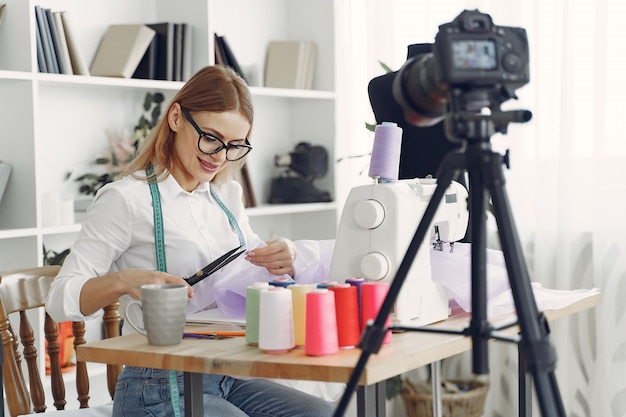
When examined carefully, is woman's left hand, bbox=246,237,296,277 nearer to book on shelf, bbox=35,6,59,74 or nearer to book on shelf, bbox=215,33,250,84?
book on shelf, bbox=35,6,59,74

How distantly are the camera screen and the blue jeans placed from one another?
36.6 inches

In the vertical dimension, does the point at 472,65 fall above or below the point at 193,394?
above

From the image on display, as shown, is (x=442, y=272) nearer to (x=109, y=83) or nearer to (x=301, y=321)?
(x=301, y=321)

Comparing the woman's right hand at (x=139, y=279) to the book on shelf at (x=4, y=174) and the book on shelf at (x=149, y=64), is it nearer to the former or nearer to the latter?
the book on shelf at (x=4, y=174)

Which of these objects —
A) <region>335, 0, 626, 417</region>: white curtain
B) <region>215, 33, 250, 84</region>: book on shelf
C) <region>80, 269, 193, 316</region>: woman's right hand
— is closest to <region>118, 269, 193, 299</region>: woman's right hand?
<region>80, 269, 193, 316</region>: woman's right hand

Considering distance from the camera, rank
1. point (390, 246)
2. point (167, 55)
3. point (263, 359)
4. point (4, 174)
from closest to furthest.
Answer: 1. point (263, 359)
2. point (390, 246)
3. point (4, 174)
4. point (167, 55)

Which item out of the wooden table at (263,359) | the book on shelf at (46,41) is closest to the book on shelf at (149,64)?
the book on shelf at (46,41)

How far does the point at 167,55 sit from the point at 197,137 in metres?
1.46

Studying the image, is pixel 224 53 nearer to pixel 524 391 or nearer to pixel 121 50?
→ pixel 121 50

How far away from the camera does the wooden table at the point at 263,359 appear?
141 centimetres

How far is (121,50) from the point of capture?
3361mm

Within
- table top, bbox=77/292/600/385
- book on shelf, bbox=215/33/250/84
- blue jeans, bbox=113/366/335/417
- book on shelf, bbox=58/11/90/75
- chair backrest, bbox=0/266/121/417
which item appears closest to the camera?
table top, bbox=77/292/600/385

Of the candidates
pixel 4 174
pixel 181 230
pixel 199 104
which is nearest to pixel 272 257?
pixel 181 230

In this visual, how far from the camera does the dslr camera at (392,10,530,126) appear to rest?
4.23 ft
